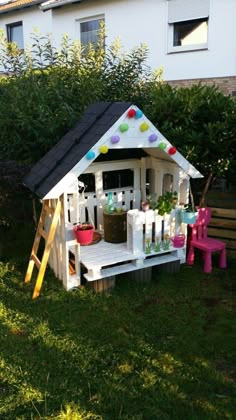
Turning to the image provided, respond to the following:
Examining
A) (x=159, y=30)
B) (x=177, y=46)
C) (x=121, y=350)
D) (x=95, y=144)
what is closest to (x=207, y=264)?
(x=121, y=350)

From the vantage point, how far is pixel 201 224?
5.27 meters

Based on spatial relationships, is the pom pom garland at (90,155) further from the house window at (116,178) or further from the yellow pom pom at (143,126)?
the house window at (116,178)

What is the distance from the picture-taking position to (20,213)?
657cm

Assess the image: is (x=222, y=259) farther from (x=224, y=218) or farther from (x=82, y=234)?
(x=82, y=234)

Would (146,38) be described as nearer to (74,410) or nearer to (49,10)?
(49,10)

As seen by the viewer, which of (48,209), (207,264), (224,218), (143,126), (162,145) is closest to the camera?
(143,126)

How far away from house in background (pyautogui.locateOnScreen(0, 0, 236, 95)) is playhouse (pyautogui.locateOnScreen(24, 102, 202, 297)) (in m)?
6.68

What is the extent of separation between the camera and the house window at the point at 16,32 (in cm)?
1734

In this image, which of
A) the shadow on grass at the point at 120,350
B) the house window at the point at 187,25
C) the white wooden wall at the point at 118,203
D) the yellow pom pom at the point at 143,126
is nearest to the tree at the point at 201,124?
the white wooden wall at the point at 118,203

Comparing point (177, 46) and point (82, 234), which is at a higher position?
point (177, 46)

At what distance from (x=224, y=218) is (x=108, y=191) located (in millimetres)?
1849

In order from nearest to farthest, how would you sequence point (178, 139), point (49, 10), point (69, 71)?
point (178, 139)
point (69, 71)
point (49, 10)

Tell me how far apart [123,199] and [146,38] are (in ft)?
29.2

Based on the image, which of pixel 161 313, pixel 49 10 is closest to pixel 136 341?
pixel 161 313
